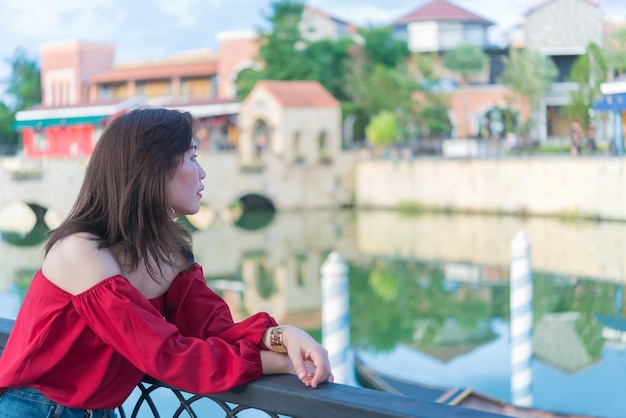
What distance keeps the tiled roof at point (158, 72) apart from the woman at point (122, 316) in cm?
3563

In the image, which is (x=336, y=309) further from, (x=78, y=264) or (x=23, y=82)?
(x=23, y=82)

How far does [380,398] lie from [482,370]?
9.27 m

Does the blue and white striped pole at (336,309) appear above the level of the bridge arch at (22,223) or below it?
above

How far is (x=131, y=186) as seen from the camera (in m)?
1.53

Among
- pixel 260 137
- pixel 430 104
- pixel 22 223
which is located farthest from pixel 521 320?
pixel 260 137

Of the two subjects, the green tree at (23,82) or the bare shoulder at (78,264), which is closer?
the bare shoulder at (78,264)

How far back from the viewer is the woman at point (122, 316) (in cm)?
148

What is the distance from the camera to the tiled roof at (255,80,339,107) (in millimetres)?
26375

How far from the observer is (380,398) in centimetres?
133

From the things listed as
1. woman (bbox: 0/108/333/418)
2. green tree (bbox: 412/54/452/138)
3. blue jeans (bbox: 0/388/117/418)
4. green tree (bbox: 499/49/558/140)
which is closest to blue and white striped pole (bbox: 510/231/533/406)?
woman (bbox: 0/108/333/418)

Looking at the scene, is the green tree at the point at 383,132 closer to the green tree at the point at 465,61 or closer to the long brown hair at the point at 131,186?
the green tree at the point at 465,61

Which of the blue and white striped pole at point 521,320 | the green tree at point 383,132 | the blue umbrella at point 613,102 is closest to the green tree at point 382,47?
the green tree at point 383,132

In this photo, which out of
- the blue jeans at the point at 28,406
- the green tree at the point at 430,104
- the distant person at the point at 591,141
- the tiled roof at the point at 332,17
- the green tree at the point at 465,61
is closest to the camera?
the blue jeans at the point at 28,406

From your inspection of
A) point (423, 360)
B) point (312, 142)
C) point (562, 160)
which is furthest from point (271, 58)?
point (423, 360)
